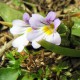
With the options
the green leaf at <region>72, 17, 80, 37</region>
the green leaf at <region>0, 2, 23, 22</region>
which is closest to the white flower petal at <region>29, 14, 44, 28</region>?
the green leaf at <region>72, 17, 80, 37</region>

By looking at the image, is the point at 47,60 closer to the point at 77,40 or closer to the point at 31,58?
the point at 31,58

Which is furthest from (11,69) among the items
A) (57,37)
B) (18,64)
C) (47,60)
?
(57,37)

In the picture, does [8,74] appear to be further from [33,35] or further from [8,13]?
[8,13]

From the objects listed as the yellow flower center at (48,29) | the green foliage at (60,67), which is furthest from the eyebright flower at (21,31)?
the green foliage at (60,67)

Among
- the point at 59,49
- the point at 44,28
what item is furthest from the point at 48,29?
the point at 59,49

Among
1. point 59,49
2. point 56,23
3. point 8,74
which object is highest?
point 56,23

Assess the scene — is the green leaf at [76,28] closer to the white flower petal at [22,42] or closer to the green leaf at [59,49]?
the green leaf at [59,49]

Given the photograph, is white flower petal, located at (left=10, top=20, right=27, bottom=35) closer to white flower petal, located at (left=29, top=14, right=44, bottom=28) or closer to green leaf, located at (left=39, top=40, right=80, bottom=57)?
white flower petal, located at (left=29, top=14, right=44, bottom=28)
